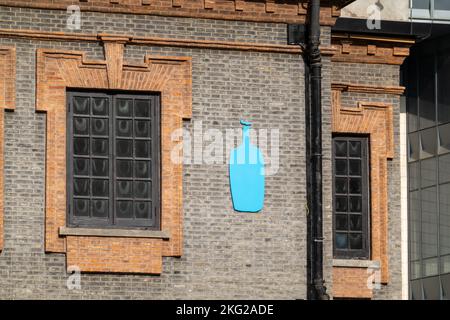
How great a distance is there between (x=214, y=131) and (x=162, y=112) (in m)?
0.95

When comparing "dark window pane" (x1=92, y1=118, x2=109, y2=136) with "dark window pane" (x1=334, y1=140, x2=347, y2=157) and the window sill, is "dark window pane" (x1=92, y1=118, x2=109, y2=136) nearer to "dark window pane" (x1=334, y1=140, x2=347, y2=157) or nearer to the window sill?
the window sill

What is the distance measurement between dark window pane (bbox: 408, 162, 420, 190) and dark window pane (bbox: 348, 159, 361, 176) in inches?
507

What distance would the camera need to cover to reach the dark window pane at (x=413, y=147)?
45.5 meters

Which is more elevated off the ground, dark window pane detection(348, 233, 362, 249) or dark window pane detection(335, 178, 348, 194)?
dark window pane detection(335, 178, 348, 194)

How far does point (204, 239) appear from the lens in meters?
29.1

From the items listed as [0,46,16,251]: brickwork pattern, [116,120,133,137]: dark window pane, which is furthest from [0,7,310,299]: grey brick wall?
[116,120,133,137]: dark window pane

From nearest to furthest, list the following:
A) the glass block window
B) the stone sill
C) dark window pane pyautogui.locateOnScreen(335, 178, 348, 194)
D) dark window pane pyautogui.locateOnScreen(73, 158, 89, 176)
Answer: dark window pane pyautogui.locateOnScreen(73, 158, 89, 176) < the stone sill < dark window pane pyautogui.locateOnScreen(335, 178, 348, 194) < the glass block window

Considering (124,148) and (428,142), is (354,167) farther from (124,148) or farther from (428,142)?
(428,142)

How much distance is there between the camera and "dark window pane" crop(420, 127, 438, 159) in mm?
45156

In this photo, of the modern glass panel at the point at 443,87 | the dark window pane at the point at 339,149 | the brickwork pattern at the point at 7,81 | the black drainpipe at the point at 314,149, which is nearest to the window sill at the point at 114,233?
the brickwork pattern at the point at 7,81

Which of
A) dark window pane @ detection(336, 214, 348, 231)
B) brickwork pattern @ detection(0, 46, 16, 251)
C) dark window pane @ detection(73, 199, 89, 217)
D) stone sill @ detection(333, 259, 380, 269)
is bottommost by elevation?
stone sill @ detection(333, 259, 380, 269)

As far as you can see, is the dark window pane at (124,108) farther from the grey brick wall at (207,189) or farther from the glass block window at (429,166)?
the glass block window at (429,166)

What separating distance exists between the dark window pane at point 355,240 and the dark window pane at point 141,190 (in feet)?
17.4
